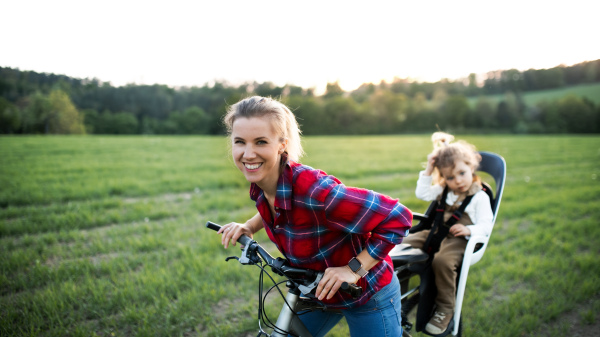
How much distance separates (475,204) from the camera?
3164 mm

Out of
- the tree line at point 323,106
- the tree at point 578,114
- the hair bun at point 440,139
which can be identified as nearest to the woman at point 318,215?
the tree line at point 323,106

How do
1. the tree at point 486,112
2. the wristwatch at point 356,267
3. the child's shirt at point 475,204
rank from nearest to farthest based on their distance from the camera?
the wristwatch at point 356,267, the child's shirt at point 475,204, the tree at point 486,112

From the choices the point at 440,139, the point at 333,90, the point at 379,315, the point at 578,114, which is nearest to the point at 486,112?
the point at 578,114

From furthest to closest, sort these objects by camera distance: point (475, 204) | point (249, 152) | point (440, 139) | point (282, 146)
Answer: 1. point (440, 139)
2. point (475, 204)
3. point (282, 146)
4. point (249, 152)

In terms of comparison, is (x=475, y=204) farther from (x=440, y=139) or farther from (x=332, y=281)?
(x=332, y=281)

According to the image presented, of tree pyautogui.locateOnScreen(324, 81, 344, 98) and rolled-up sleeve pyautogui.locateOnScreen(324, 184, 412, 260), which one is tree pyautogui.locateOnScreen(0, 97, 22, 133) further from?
tree pyautogui.locateOnScreen(324, 81, 344, 98)

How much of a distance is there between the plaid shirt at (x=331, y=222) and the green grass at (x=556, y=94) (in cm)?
5059

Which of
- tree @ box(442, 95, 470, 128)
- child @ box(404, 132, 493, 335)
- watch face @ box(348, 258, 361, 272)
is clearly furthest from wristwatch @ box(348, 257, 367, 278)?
tree @ box(442, 95, 470, 128)

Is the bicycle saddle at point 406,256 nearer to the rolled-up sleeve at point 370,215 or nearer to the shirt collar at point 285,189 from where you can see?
the rolled-up sleeve at point 370,215

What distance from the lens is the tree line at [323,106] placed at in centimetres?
1298

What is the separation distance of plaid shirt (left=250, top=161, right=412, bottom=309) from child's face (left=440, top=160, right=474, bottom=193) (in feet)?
5.62

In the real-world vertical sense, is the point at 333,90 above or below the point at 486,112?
above

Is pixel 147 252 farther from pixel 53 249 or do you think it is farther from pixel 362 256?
→ pixel 362 256

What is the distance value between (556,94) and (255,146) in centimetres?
5432
